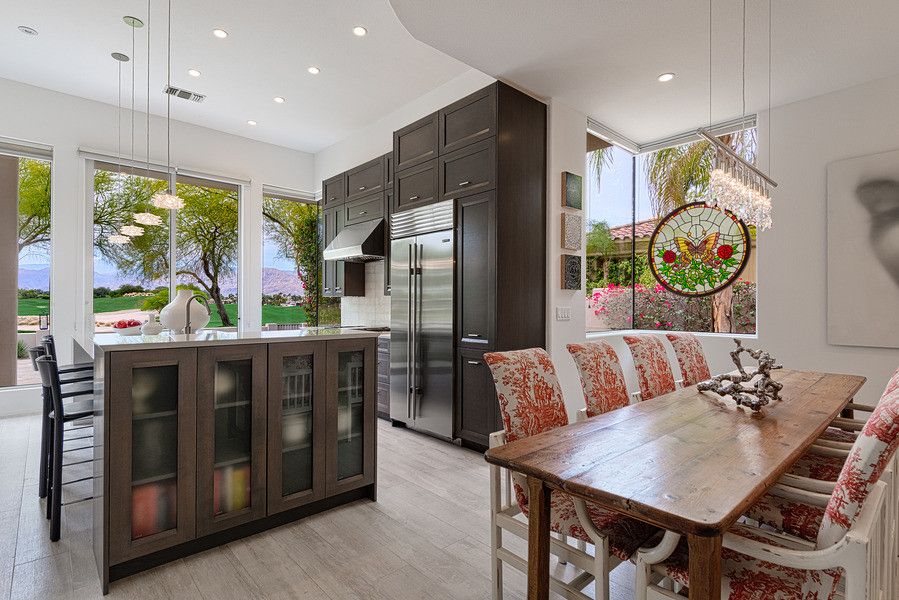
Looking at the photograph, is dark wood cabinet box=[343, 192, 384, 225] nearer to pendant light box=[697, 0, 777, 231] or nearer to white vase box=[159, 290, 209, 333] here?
white vase box=[159, 290, 209, 333]

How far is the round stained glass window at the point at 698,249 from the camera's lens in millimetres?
4621

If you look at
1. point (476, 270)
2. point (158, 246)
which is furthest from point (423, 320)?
point (158, 246)

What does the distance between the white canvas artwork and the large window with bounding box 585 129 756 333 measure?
42.3 inches

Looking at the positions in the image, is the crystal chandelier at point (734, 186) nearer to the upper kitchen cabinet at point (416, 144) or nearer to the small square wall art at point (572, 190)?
the small square wall art at point (572, 190)

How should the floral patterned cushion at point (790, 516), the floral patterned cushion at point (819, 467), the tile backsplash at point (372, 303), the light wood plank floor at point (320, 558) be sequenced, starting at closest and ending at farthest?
the floral patterned cushion at point (790, 516)
the light wood plank floor at point (320, 558)
the floral patterned cushion at point (819, 467)
the tile backsplash at point (372, 303)

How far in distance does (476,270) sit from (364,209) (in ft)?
7.31

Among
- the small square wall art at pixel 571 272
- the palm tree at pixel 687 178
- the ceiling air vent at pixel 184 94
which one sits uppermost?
the ceiling air vent at pixel 184 94

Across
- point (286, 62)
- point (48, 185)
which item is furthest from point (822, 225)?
point (48, 185)

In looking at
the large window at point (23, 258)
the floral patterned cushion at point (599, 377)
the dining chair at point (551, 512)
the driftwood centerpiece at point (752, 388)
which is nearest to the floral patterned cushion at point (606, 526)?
the dining chair at point (551, 512)

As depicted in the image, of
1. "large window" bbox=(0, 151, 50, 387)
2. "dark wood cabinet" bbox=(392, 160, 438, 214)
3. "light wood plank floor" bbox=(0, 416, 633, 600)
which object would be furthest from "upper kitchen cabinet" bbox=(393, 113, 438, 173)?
"large window" bbox=(0, 151, 50, 387)

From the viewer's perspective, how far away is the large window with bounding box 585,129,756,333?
4.93 metres

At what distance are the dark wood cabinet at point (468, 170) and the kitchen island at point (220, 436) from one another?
165 cm

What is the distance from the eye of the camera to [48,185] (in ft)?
15.8

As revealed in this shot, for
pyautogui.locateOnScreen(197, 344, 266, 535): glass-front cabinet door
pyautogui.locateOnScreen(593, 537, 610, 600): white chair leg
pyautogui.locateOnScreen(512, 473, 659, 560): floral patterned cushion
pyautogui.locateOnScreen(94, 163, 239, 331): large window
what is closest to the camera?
pyautogui.locateOnScreen(593, 537, 610, 600): white chair leg
